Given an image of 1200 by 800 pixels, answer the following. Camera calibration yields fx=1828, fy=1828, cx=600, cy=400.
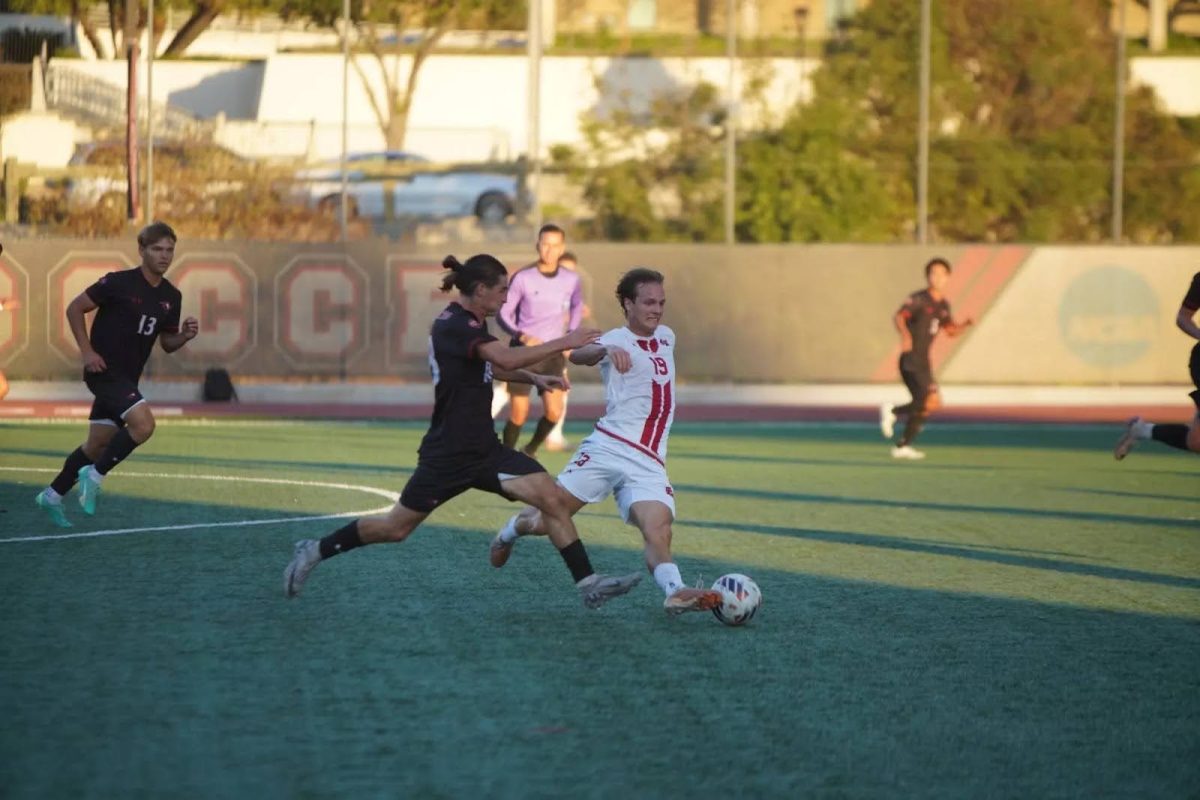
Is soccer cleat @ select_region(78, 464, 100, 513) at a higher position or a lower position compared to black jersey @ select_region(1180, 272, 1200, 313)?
lower

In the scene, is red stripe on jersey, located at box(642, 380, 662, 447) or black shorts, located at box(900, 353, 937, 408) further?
black shorts, located at box(900, 353, 937, 408)

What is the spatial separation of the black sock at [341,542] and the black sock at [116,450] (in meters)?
3.41

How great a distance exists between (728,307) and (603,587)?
20.1 metres

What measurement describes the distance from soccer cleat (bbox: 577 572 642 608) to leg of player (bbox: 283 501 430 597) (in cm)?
88

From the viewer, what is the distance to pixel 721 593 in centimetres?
859

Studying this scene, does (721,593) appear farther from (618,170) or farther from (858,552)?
(618,170)

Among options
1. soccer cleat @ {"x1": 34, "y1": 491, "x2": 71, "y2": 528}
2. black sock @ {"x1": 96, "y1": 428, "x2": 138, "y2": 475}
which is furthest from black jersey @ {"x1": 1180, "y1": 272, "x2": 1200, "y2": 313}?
soccer cleat @ {"x1": 34, "y1": 491, "x2": 71, "y2": 528}

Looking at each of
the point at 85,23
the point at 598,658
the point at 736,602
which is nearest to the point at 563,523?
the point at 736,602

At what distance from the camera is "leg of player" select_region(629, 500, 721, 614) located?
849 centimetres

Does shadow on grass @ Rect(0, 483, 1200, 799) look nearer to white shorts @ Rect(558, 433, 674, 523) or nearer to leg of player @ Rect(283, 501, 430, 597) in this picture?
leg of player @ Rect(283, 501, 430, 597)

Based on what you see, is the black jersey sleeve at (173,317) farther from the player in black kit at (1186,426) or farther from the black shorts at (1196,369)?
the black shorts at (1196,369)

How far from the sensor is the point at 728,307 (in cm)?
2869

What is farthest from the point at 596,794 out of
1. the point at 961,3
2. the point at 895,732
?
the point at 961,3

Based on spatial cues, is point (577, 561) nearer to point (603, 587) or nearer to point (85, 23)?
point (603, 587)
